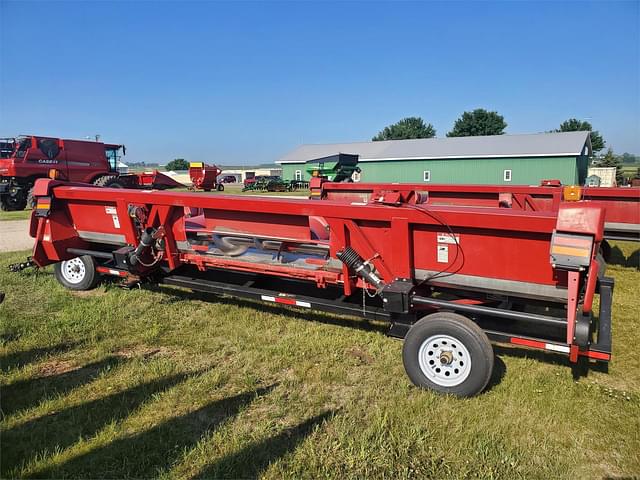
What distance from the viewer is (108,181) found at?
16672mm

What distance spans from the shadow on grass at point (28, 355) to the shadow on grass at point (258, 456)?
2311mm

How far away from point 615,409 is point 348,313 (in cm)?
211

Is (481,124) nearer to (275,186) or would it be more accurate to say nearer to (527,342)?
(275,186)

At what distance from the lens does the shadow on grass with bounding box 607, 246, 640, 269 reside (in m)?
7.47

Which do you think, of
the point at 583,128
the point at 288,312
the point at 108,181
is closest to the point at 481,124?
the point at 583,128

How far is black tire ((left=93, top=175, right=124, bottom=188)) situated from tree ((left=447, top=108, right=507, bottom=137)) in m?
55.9

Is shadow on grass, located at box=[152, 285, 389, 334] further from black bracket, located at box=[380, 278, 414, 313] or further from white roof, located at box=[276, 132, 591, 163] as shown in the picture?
white roof, located at box=[276, 132, 591, 163]

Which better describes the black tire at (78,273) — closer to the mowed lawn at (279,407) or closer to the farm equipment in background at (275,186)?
the mowed lawn at (279,407)

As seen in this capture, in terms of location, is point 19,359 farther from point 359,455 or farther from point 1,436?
point 359,455

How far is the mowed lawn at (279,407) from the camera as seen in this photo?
2.55 meters

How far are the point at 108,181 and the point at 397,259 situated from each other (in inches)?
625

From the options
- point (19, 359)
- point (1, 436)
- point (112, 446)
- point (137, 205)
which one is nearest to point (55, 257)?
A: point (137, 205)

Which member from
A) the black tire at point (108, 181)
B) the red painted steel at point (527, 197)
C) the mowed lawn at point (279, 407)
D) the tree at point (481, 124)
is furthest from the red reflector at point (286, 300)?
the tree at point (481, 124)

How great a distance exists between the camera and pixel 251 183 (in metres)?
38.4
